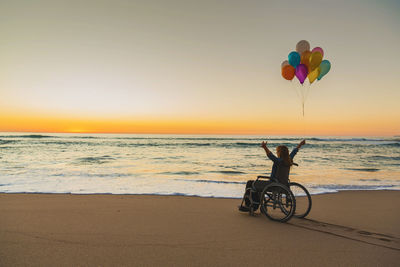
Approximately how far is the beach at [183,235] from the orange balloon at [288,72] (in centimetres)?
357

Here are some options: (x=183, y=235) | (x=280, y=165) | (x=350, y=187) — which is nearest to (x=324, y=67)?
(x=280, y=165)

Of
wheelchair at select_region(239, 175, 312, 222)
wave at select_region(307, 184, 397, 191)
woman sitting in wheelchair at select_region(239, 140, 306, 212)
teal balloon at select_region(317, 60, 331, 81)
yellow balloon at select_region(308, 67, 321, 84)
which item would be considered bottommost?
wave at select_region(307, 184, 397, 191)

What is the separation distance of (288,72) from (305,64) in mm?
496

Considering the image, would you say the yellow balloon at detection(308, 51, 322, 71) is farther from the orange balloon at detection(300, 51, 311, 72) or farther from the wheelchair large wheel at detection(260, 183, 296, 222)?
the wheelchair large wheel at detection(260, 183, 296, 222)

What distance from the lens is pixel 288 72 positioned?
7.25 metres

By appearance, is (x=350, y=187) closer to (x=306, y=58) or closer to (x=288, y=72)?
(x=288, y=72)

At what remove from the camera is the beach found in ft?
9.98

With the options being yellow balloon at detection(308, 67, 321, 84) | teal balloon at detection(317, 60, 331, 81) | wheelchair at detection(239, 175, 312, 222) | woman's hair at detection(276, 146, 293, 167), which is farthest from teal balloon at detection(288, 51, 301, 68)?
wheelchair at detection(239, 175, 312, 222)

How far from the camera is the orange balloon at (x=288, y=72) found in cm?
721

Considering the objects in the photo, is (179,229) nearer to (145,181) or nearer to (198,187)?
(198,187)

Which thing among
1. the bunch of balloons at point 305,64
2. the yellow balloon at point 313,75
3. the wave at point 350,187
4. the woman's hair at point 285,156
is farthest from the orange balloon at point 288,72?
the wave at point 350,187

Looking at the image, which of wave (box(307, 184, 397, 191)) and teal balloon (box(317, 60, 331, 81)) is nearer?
teal balloon (box(317, 60, 331, 81))

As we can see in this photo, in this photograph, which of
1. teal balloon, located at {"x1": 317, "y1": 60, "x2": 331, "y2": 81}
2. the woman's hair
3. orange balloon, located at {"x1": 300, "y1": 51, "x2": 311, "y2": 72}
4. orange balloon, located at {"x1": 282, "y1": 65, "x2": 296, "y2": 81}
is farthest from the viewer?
orange balloon, located at {"x1": 282, "y1": 65, "x2": 296, "y2": 81}

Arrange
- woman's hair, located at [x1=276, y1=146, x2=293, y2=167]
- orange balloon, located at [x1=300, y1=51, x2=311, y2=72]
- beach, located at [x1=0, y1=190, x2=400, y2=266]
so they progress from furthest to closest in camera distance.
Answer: orange balloon, located at [x1=300, y1=51, x2=311, y2=72], woman's hair, located at [x1=276, y1=146, x2=293, y2=167], beach, located at [x1=0, y1=190, x2=400, y2=266]
